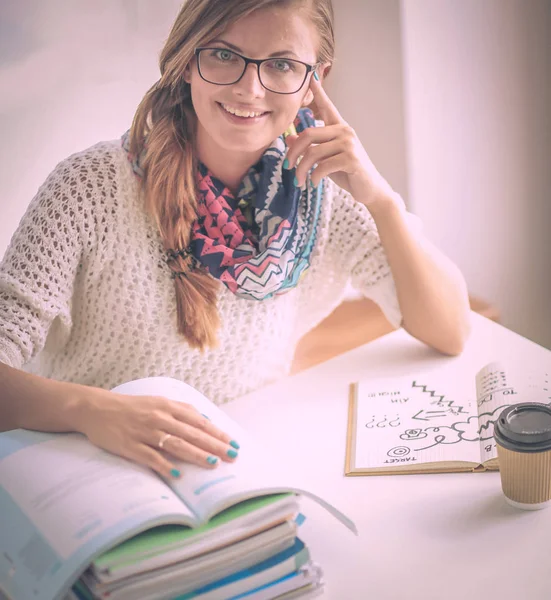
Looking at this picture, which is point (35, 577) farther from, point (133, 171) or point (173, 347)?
point (133, 171)

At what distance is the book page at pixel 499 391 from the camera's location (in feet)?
3.36

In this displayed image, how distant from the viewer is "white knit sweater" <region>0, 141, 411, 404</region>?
1142 mm

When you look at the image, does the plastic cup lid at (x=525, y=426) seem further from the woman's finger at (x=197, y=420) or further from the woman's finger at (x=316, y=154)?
the woman's finger at (x=316, y=154)

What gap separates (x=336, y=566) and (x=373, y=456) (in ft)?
0.69

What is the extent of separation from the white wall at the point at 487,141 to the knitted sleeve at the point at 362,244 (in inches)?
39.3

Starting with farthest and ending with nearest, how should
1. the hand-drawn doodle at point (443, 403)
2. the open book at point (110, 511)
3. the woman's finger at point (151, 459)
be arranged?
1. the hand-drawn doodle at point (443, 403)
2. the woman's finger at point (151, 459)
3. the open book at point (110, 511)

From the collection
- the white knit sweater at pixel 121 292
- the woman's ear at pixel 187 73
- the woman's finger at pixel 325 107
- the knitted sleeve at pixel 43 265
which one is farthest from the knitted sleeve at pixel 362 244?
the knitted sleeve at pixel 43 265

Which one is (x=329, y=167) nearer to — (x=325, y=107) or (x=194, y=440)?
(x=325, y=107)

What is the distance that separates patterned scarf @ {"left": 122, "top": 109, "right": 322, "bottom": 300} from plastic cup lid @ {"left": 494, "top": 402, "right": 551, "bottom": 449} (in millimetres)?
488

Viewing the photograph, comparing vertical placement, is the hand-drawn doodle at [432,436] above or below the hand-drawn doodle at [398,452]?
above

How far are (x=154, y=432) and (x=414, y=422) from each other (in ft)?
1.36

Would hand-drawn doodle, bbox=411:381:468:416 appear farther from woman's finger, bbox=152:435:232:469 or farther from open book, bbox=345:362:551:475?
woman's finger, bbox=152:435:232:469

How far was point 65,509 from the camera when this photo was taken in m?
0.75

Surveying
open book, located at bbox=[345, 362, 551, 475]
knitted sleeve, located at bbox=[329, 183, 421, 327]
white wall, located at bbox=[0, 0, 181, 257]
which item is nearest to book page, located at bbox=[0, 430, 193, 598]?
open book, located at bbox=[345, 362, 551, 475]
